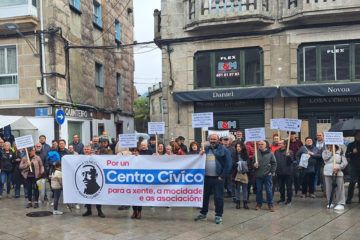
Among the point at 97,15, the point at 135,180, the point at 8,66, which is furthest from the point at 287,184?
the point at 97,15

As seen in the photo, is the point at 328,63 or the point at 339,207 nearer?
the point at 339,207

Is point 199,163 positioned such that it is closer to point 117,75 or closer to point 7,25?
point 7,25

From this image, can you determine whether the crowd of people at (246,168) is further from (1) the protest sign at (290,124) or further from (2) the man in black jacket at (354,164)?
(1) the protest sign at (290,124)

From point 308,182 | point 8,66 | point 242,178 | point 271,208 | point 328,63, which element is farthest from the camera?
point 8,66

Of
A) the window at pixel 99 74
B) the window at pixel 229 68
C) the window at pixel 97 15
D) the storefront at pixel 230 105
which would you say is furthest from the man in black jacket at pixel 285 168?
the window at pixel 97 15

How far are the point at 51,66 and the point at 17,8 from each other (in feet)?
8.62

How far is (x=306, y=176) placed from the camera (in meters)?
11.6

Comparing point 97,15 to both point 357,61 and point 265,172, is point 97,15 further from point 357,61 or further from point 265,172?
point 265,172

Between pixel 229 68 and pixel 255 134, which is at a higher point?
pixel 229 68

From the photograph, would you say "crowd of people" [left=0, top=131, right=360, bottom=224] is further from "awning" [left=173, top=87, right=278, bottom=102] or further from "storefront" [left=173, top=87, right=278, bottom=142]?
"storefront" [left=173, top=87, right=278, bottom=142]

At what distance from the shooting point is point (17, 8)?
17.7m

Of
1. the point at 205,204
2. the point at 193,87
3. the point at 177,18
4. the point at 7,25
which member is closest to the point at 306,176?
the point at 205,204

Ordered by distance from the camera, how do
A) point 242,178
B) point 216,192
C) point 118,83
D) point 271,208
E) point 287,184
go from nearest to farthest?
point 216,192, point 271,208, point 242,178, point 287,184, point 118,83

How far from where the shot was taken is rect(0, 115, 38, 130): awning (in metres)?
15.8
